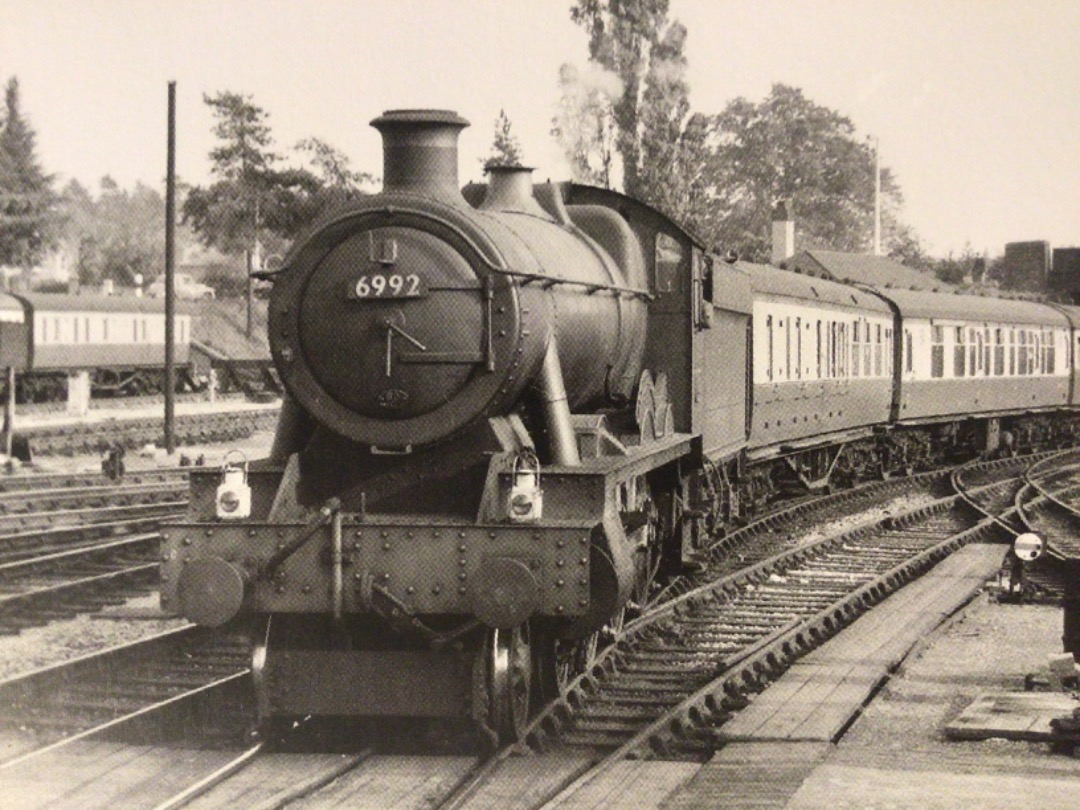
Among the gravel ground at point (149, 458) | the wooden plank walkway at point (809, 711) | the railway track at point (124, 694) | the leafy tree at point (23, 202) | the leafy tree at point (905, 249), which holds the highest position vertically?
the leafy tree at point (905, 249)

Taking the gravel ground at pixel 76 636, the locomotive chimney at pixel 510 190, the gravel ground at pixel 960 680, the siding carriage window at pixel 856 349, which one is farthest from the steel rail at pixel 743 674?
the siding carriage window at pixel 856 349

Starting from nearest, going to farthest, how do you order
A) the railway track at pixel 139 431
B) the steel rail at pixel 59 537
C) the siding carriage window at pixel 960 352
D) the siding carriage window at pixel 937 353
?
the steel rail at pixel 59 537
the railway track at pixel 139 431
the siding carriage window at pixel 937 353
the siding carriage window at pixel 960 352

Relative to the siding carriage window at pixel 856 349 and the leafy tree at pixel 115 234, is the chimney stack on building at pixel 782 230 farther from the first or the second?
the siding carriage window at pixel 856 349

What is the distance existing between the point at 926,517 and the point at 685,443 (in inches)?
362

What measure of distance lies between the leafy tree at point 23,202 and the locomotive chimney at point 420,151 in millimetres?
9338

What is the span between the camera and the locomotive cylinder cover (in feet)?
25.8

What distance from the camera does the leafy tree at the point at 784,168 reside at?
46.4 m

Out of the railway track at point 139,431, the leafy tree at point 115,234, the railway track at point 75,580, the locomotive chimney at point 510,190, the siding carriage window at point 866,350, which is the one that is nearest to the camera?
the locomotive chimney at point 510,190

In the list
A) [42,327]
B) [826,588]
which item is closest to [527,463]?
[826,588]

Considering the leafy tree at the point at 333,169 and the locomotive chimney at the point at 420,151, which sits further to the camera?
the leafy tree at the point at 333,169

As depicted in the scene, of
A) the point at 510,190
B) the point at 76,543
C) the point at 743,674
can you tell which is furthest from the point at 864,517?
the point at 510,190

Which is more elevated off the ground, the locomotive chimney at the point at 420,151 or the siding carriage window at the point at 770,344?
the locomotive chimney at the point at 420,151

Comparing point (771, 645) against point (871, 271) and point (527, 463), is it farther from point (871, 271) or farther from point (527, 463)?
point (871, 271)

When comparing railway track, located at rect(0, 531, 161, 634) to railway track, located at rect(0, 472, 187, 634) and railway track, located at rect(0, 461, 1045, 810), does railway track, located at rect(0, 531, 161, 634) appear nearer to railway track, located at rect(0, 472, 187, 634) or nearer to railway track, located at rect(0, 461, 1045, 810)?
railway track, located at rect(0, 472, 187, 634)
